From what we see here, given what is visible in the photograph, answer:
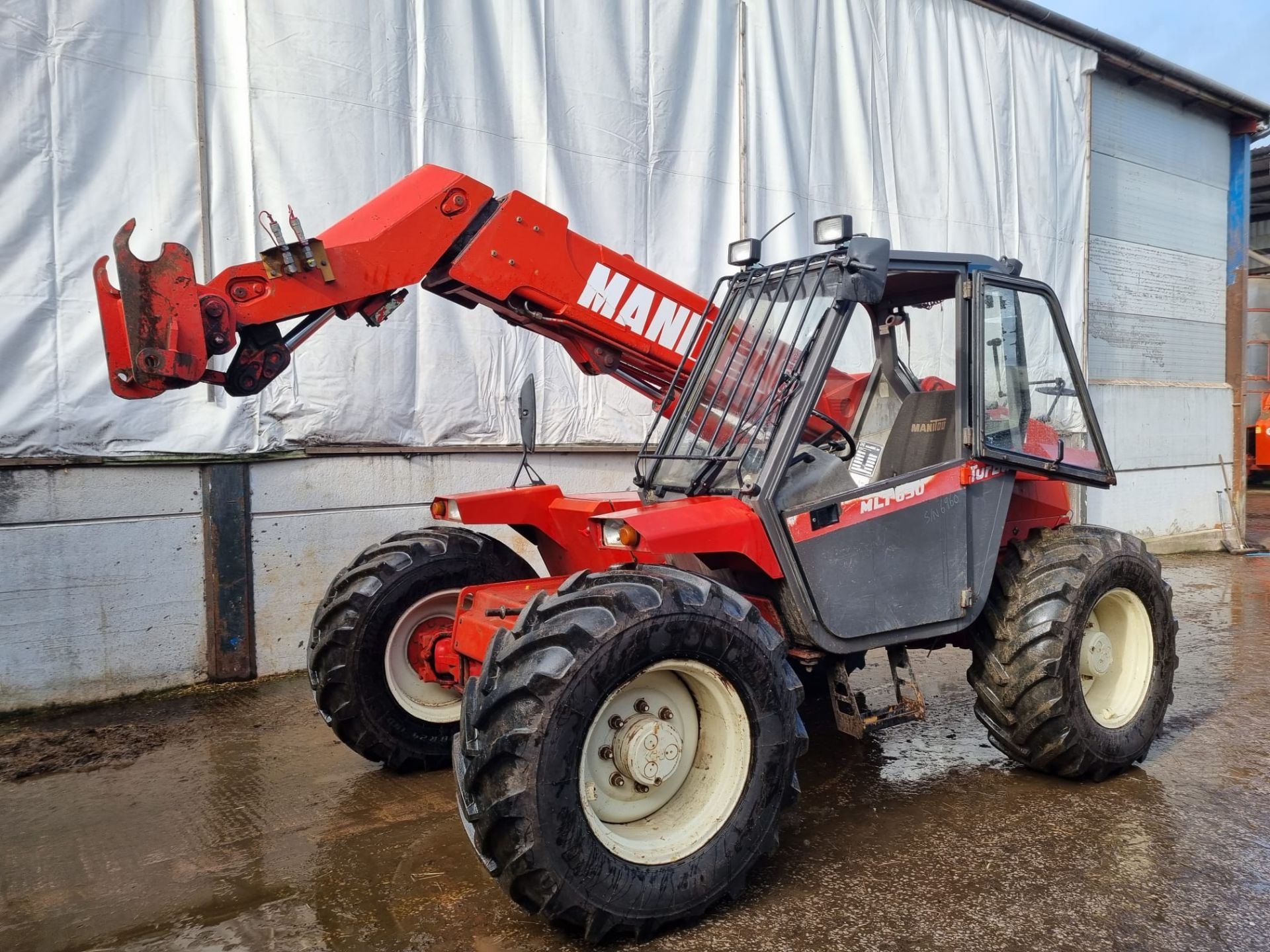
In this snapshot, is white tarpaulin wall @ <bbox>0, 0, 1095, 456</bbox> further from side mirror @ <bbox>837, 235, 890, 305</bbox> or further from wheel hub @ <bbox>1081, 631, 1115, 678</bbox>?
wheel hub @ <bbox>1081, 631, 1115, 678</bbox>

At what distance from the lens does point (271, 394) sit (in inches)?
253

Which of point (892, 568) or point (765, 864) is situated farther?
point (892, 568)

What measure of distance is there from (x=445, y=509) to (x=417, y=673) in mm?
772

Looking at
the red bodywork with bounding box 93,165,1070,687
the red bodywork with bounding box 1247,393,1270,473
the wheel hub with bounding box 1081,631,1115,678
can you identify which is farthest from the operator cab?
the red bodywork with bounding box 1247,393,1270,473

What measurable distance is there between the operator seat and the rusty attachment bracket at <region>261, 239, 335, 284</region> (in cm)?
238

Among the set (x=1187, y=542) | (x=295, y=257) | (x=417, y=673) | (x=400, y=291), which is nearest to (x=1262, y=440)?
(x=1187, y=542)

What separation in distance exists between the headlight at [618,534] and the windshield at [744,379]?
57cm

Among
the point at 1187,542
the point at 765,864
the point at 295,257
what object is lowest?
the point at 765,864

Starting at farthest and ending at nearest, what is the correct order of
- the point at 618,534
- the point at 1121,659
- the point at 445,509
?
the point at 1121,659 < the point at 445,509 < the point at 618,534

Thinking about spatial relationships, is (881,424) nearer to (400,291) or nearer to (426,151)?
(400,291)

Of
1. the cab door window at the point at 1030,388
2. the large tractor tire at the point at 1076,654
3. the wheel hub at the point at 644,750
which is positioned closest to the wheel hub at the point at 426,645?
the wheel hub at the point at 644,750

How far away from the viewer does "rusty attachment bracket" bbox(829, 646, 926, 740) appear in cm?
388

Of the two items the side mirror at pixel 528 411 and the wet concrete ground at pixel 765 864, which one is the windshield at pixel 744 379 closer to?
the side mirror at pixel 528 411

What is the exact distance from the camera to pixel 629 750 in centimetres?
325
